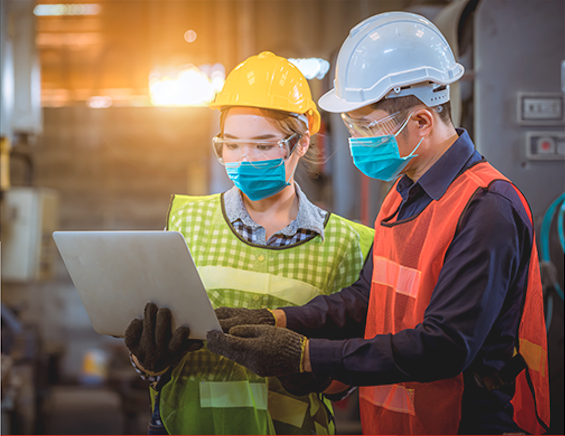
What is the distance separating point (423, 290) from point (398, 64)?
60 centimetres

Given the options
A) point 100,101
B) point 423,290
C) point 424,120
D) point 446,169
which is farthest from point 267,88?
point 100,101

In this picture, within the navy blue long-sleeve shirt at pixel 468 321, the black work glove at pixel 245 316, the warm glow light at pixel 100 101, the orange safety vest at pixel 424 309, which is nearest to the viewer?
the navy blue long-sleeve shirt at pixel 468 321

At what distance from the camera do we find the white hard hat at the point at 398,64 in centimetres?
128

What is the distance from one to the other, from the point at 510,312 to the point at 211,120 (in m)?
4.03

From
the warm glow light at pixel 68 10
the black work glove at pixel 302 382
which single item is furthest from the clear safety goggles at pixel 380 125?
the warm glow light at pixel 68 10

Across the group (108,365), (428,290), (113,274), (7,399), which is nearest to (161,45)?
(108,365)

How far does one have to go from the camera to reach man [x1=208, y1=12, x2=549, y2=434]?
3.44 ft

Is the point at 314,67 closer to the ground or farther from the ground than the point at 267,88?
farther from the ground

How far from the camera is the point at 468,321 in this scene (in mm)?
1024

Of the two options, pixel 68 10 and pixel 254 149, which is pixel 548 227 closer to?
pixel 254 149

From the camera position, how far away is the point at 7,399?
268 centimetres

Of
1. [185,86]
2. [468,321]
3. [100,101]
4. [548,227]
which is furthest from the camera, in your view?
[100,101]

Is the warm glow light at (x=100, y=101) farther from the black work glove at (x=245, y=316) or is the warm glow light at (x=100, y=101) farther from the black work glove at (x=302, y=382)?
the black work glove at (x=302, y=382)

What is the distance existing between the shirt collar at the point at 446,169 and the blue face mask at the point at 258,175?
484 millimetres
